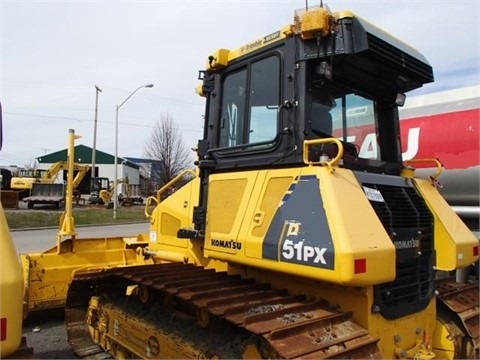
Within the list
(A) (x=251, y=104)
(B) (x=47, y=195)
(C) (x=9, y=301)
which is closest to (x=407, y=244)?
(A) (x=251, y=104)

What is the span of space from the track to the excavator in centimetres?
2

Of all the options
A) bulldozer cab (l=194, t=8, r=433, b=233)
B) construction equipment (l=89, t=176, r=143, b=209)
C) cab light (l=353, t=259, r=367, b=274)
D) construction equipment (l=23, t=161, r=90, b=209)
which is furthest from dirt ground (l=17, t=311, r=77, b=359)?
construction equipment (l=89, t=176, r=143, b=209)

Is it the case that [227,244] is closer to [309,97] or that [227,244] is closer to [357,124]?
[309,97]

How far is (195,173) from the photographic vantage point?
4824 millimetres

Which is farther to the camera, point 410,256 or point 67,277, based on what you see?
point 67,277

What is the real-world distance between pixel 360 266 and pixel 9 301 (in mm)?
2002

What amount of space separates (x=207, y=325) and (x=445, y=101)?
163 inches

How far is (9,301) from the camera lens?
2502mm

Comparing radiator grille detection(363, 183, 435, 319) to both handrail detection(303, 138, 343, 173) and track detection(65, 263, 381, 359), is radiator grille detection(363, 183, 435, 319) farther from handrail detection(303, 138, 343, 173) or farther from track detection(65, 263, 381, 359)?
track detection(65, 263, 381, 359)

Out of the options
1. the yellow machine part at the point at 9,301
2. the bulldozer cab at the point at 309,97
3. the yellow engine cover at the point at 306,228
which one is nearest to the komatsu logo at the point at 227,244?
the yellow engine cover at the point at 306,228

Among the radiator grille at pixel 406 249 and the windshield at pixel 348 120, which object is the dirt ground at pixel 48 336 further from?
the windshield at pixel 348 120

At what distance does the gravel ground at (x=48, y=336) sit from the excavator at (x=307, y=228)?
75 centimetres

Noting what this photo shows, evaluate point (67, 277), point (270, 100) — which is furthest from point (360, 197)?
point (67, 277)

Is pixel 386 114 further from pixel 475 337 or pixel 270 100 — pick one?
pixel 475 337
